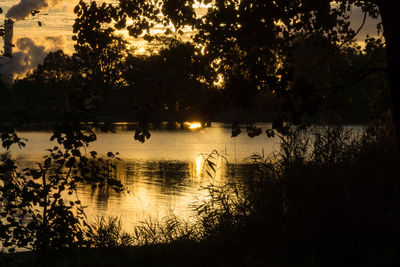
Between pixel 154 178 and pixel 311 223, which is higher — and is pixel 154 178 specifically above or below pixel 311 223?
below

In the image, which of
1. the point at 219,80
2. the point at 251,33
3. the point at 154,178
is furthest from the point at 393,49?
the point at 154,178

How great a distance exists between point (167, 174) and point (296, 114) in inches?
745

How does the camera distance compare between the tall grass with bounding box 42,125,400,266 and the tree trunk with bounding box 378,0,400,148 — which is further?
the tall grass with bounding box 42,125,400,266

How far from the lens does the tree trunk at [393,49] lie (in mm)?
7004

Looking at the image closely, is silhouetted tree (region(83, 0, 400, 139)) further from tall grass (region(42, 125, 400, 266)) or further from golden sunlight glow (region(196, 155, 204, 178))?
Result: golden sunlight glow (region(196, 155, 204, 178))

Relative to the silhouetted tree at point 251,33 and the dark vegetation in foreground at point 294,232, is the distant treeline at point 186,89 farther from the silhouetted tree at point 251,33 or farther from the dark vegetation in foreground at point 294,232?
the dark vegetation in foreground at point 294,232

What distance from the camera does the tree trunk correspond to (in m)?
7.00

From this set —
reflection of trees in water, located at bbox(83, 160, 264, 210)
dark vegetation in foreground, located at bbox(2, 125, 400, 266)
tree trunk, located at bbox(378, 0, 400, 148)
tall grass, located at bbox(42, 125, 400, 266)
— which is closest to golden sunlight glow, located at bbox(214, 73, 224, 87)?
tall grass, located at bbox(42, 125, 400, 266)

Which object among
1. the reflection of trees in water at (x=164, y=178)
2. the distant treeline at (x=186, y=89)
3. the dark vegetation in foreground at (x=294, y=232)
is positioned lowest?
the reflection of trees in water at (x=164, y=178)

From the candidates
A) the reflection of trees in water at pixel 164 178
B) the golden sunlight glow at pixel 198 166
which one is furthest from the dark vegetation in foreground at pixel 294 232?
the golden sunlight glow at pixel 198 166

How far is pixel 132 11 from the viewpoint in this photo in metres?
8.88

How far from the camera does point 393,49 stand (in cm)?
712

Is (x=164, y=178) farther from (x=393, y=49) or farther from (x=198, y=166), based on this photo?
(x=393, y=49)

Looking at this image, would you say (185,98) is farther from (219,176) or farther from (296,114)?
(219,176)
